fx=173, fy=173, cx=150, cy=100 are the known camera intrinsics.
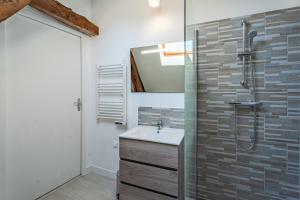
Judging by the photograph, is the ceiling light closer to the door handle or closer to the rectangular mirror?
the rectangular mirror

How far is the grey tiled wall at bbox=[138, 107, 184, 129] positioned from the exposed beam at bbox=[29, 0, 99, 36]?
137 centimetres

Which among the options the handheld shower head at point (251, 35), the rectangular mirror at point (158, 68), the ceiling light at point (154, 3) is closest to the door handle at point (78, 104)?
the rectangular mirror at point (158, 68)

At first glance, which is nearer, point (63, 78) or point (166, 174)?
point (166, 174)

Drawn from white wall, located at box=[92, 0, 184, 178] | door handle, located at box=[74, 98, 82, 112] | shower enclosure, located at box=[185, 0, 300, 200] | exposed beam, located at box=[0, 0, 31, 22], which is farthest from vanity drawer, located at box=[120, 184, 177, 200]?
exposed beam, located at box=[0, 0, 31, 22]

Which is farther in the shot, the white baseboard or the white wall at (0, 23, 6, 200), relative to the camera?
the white baseboard

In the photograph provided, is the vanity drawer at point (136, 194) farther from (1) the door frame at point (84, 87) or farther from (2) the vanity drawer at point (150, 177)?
(1) the door frame at point (84, 87)

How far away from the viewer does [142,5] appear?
7.45 ft

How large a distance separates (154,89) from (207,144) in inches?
36.0

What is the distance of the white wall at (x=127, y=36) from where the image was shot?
2104 millimetres

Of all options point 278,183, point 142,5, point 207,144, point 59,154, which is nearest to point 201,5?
point 142,5

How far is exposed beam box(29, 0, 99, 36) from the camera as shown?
6.22ft

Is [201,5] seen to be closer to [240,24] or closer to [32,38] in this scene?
[240,24]

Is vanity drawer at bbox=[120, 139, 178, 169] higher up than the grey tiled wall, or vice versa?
the grey tiled wall

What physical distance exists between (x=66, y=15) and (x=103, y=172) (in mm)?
2218
